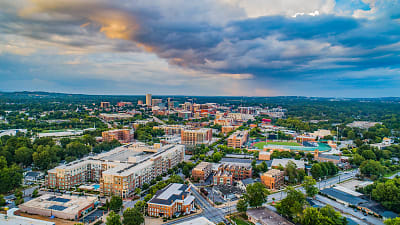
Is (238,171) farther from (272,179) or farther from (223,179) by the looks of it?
(272,179)

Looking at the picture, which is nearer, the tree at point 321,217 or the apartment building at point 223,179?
the tree at point 321,217

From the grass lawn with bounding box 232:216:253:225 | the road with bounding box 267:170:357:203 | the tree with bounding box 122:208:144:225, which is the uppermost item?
the tree with bounding box 122:208:144:225

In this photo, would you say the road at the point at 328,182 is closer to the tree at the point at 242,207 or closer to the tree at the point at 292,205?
the tree at the point at 292,205

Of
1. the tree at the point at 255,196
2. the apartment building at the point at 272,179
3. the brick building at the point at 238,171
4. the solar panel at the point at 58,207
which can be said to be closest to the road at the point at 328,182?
the apartment building at the point at 272,179

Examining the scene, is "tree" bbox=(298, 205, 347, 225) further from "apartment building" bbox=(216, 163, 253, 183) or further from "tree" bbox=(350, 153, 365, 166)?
"tree" bbox=(350, 153, 365, 166)

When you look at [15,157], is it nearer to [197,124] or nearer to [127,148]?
[127,148]

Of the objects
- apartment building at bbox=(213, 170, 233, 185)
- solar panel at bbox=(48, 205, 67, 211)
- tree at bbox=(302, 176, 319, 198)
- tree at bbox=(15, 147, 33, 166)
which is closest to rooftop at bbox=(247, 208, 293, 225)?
tree at bbox=(302, 176, 319, 198)
